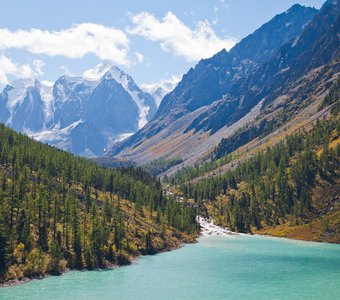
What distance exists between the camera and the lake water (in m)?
91.1

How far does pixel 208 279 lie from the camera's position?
4252 inches

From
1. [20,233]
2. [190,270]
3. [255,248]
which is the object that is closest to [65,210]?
[20,233]

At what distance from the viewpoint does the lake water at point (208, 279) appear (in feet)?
299

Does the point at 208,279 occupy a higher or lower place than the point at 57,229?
lower

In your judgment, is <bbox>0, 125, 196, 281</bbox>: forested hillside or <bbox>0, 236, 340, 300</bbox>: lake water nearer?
<bbox>0, 236, 340, 300</bbox>: lake water

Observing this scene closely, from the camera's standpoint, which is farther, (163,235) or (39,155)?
(39,155)

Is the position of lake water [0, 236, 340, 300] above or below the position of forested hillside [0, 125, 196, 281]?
below

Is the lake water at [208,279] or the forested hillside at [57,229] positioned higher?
the forested hillside at [57,229]

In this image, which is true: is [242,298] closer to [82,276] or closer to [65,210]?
[82,276]

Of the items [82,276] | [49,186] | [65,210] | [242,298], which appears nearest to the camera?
[242,298]

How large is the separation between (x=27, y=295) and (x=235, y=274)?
53251mm

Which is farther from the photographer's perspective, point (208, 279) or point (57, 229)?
point (57, 229)

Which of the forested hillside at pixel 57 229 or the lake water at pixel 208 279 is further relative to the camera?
the forested hillside at pixel 57 229

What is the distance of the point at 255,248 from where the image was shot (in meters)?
164
